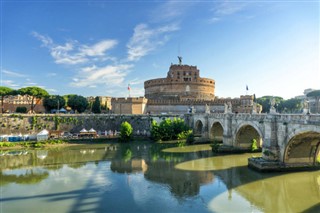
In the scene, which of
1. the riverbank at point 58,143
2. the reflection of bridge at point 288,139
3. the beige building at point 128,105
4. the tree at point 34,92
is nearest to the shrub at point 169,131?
the riverbank at point 58,143

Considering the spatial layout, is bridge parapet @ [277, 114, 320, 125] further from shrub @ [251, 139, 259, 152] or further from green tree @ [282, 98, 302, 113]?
green tree @ [282, 98, 302, 113]

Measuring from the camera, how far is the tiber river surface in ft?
37.3

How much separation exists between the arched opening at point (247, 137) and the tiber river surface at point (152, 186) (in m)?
1.63

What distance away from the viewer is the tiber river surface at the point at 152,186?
37.3 feet

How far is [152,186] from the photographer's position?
14.0 meters

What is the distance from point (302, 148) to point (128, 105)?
107 feet

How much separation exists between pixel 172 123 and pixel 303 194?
72.2 feet

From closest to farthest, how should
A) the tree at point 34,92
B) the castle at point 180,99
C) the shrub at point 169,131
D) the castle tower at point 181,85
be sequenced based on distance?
1. the shrub at point 169,131
2. the castle at point 180,99
3. the tree at point 34,92
4. the castle tower at point 181,85

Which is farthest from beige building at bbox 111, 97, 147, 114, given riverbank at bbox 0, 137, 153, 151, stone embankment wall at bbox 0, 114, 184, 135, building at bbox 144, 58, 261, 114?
riverbank at bbox 0, 137, 153, 151

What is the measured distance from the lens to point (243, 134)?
2308cm

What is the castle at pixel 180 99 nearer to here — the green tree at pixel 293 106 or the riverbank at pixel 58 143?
the green tree at pixel 293 106

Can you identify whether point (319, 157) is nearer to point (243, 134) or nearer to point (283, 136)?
point (283, 136)


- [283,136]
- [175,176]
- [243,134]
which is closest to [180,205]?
[175,176]

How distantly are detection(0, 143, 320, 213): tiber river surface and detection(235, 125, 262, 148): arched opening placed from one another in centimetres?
163
